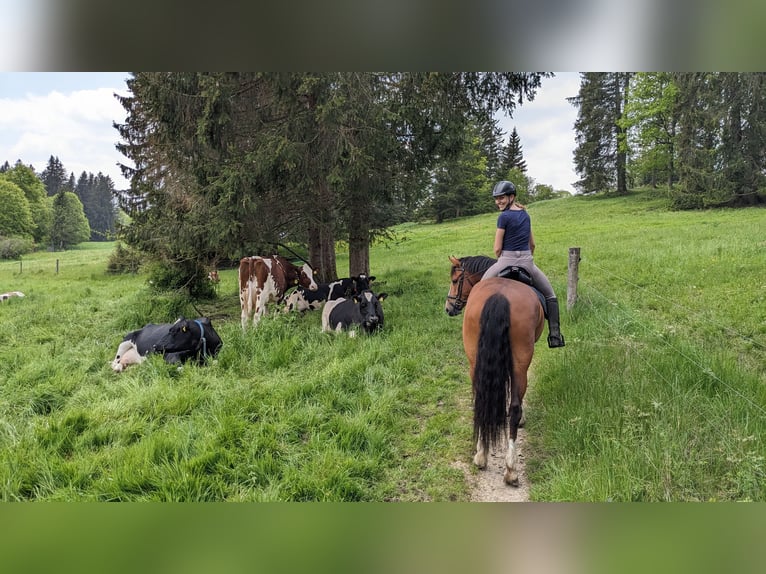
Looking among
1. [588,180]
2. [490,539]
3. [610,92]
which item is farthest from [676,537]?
[610,92]

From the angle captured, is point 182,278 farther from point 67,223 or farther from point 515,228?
point 515,228

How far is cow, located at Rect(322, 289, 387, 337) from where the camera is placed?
343cm

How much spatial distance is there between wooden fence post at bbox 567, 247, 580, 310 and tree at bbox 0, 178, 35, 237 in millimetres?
4363

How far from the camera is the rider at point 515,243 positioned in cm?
200

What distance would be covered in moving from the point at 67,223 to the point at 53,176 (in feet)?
1.31

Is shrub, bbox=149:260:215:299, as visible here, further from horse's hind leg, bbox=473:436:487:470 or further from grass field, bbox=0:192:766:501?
horse's hind leg, bbox=473:436:487:470

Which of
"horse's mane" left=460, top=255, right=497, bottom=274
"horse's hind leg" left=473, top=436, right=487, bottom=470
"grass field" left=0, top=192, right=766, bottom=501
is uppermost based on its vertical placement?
"horse's mane" left=460, top=255, right=497, bottom=274

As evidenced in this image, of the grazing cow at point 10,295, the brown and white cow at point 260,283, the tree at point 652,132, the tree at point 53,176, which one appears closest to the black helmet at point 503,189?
the tree at point 652,132

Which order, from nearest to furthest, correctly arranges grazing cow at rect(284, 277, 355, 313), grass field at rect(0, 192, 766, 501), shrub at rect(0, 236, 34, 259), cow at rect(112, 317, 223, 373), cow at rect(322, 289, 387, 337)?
grass field at rect(0, 192, 766, 501) → shrub at rect(0, 236, 34, 259) → cow at rect(112, 317, 223, 373) → cow at rect(322, 289, 387, 337) → grazing cow at rect(284, 277, 355, 313)

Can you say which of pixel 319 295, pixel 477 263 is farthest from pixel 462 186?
pixel 319 295

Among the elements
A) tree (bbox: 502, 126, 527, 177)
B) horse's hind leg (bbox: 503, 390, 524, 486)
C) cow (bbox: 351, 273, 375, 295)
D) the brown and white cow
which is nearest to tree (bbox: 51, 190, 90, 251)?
the brown and white cow

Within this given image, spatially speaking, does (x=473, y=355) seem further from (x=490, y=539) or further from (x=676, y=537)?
(x=676, y=537)

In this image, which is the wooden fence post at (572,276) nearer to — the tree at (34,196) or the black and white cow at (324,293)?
the black and white cow at (324,293)

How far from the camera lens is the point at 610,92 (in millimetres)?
2414
